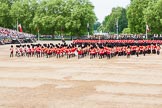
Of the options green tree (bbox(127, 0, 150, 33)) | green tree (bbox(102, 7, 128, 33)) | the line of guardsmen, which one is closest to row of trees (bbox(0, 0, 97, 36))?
green tree (bbox(127, 0, 150, 33))

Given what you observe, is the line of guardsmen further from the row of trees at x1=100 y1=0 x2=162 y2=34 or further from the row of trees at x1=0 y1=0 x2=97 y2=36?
the row of trees at x1=0 y1=0 x2=97 y2=36

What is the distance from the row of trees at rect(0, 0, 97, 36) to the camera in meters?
84.9

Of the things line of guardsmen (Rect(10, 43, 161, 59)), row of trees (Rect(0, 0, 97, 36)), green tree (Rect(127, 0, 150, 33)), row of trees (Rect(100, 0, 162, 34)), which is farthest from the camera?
row of trees (Rect(0, 0, 97, 36))

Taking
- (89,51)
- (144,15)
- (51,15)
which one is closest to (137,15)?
(144,15)

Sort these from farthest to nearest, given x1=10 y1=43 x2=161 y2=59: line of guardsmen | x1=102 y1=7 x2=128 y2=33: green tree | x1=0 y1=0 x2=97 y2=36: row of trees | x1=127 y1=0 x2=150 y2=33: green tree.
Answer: x1=102 y1=7 x2=128 y2=33: green tree → x1=0 y1=0 x2=97 y2=36: row of trees → x1=127 y1=0 x2=150 y2=33: green tree → x1=10 y1=43 x2=161 y2=59: line of guardsmen

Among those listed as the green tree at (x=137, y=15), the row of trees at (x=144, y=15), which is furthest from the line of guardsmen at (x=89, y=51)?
the green tree at (x=137, y=15)

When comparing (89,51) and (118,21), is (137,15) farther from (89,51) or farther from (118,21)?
(118,21)

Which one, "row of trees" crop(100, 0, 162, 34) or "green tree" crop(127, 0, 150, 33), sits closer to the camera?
"row of trees" crop(100, 0, 162, 34)

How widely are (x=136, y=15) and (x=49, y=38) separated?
24169mm

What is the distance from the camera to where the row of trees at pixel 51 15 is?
278 ft

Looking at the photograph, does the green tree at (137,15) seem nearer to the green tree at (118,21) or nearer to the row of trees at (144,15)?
the row of trees at (144,15)

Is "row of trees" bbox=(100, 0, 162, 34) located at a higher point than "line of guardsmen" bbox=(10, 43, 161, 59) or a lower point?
higher

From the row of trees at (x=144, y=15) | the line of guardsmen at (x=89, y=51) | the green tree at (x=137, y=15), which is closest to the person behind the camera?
the line of guardsmen at (x=89, y=51)

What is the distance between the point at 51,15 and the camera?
86688mm
